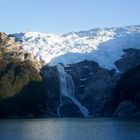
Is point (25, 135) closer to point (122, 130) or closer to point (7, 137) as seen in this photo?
point (7, 137)

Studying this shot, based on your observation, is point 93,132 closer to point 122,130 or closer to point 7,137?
point 122,130

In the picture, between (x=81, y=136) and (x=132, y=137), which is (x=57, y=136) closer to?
(x=81, y=136)

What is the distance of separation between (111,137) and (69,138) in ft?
29.0

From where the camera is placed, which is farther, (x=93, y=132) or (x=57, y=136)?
(x=93, y=132)

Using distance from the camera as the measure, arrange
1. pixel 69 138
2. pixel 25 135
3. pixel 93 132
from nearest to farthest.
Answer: pixel 69 138 < pixel 25 135 < pixel 93 132

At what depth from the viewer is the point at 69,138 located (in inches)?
4382

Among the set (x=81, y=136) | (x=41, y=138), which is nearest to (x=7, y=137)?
(x=41, y=138)

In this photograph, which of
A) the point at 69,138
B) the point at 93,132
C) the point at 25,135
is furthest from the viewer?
the point at 93,132

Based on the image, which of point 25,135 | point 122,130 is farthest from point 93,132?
point 25,135

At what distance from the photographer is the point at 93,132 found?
128000 millimetres

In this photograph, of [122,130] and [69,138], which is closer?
[69,138]

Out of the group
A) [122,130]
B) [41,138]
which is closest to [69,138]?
[41,138]

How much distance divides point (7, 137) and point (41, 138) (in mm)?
7025

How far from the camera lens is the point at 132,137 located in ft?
366
